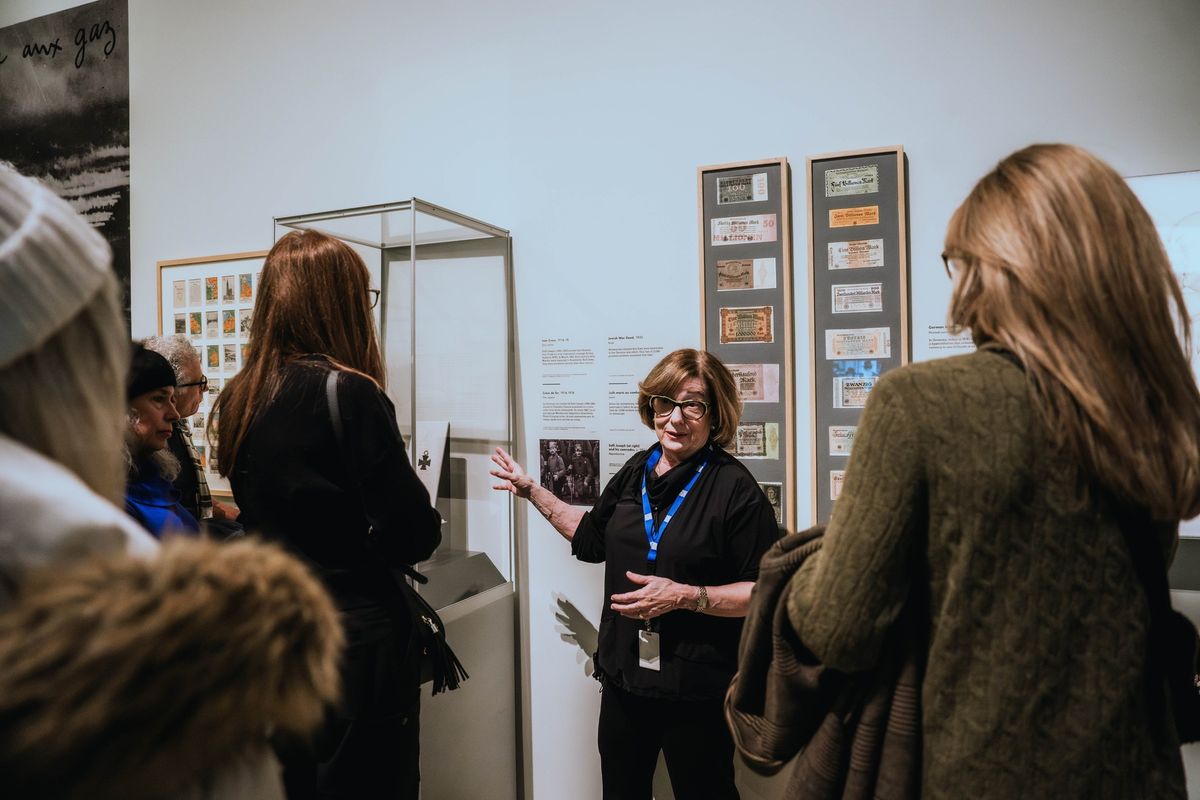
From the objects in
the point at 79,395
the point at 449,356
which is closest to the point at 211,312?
the point at 449,356

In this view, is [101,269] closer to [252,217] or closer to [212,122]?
[252,217]

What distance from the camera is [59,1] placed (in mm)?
3684

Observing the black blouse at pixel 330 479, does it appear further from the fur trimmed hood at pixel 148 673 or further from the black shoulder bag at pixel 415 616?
→ the fur trimmed hood at pixel 148 673

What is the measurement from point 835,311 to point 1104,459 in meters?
1.48

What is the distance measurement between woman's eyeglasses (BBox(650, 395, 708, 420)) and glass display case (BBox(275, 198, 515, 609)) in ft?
2.42

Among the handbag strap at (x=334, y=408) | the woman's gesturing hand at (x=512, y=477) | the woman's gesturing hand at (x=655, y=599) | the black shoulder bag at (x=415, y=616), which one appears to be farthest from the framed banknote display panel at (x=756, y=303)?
the handbag strap at (x=334, y=408)

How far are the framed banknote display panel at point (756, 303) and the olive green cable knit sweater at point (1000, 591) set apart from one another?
1.43m

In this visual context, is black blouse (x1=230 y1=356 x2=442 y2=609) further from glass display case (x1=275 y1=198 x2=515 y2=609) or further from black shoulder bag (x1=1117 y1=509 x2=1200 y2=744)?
black shoulder bag (x1=1117 y1=509 x2=1200 y2=744)

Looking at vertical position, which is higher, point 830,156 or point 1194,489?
point 830,156

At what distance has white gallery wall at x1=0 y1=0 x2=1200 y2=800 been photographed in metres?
2.16

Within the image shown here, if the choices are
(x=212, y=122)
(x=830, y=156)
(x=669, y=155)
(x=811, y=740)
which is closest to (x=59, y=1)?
(x=212, y=122)

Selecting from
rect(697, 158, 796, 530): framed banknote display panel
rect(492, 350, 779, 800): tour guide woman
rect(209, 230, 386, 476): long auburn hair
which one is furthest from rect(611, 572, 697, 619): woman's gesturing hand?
rect(209, 230, 386, 476): long auburn hair

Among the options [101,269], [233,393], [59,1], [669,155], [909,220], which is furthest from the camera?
[59,1]

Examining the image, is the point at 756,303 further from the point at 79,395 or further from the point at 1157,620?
the point at 79,395
